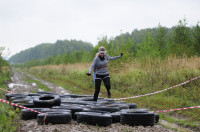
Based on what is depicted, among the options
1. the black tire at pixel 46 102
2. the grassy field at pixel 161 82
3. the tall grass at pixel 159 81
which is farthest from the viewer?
the tall grass at pixel 159 81

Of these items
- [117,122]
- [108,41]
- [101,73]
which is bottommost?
[117,122]

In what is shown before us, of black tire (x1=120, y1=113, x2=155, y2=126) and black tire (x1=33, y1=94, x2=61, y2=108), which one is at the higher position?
black tire (x1=33, y1=94, x2=61, y2=108)

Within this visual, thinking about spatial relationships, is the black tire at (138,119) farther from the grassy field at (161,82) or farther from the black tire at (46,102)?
the black tire at (46,102)

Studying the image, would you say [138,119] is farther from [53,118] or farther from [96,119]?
[53,118]

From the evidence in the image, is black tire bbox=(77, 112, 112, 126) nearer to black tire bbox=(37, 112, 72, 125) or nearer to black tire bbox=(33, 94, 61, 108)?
black tire bbox=(37, 112, 72, 125)

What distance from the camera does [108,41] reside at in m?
18.1

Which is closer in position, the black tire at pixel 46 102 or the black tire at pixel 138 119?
the black tire at pixel 138 119

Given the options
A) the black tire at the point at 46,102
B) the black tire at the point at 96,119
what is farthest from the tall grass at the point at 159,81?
the black tire at the point at 46,102

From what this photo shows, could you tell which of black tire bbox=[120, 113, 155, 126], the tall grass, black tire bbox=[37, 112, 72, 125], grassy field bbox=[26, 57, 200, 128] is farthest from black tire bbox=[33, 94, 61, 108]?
the tall grass

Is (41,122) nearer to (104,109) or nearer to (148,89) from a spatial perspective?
(104,109)

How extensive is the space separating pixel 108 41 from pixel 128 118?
44.0 ft

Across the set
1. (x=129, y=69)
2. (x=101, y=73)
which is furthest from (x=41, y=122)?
(x=129, y=69)

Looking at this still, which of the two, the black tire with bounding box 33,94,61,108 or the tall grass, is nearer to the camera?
the black tire with bounding box 33,94,61,108

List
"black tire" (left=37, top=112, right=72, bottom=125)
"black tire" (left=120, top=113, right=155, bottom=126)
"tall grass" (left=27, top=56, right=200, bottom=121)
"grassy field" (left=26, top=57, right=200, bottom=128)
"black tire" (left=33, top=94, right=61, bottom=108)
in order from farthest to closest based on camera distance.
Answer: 1. "tall grass" (left=27, top=56, right=200, bottom=121)
2. "grassy field" (left=26, top=57, right=200, bottom=128)
3. "black tire" (left=33, top=94, right=61, bottom=108)
4. "black tire" (left=120, top=113, right=155, bottom=126)
5. "black tire" (left=37, top=112, right=72, bottom=125)
